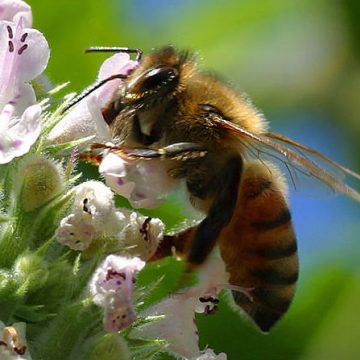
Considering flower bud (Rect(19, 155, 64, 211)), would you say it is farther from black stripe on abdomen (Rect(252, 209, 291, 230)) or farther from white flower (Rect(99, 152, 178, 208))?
black stripe on abdomen (Rect(252, 209, 291, 230))

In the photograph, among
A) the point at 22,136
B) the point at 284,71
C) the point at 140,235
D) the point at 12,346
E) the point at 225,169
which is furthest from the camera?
the point at 284,71

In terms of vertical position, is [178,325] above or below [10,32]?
below

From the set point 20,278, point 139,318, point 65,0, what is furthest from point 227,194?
point 65,0

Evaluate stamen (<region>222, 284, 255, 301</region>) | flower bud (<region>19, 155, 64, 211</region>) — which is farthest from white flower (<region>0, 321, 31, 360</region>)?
stamen (<region>222, 284, 255, 301</region>)

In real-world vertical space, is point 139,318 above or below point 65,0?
below

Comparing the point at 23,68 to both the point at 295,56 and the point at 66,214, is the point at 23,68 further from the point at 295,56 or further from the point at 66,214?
the point at 295,56

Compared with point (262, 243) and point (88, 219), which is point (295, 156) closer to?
point (262, 243)

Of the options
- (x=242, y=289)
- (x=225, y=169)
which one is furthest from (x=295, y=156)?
(x=242, y=289)

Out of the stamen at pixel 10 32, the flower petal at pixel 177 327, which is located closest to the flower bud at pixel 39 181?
the stamen at pixel 10 32
